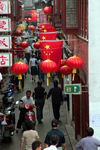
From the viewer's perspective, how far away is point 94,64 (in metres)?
9.88

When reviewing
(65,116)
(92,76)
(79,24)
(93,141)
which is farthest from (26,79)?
(93,141)

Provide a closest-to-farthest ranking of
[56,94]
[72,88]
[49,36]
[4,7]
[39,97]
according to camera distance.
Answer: [72,88]
[4,7]
[56,94]
[39,97]
[49,36]

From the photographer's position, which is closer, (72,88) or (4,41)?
(72,88)

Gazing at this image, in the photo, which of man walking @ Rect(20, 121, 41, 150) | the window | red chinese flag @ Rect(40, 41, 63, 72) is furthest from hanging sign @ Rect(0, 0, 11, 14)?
man walking @ Rect(20, 121, 41, 150)

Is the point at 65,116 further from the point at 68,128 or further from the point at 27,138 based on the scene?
the point at 27,138

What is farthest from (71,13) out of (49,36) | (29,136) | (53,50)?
(29,136)

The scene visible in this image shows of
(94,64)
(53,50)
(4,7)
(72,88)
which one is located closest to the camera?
(94,64)

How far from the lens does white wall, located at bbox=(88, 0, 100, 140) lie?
Answer: 9750 mm

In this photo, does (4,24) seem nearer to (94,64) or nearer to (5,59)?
(5,59)

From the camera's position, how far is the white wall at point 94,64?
975 cm

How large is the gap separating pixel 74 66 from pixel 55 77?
51.8 feet

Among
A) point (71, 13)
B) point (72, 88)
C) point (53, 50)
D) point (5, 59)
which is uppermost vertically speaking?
point (71, 13)

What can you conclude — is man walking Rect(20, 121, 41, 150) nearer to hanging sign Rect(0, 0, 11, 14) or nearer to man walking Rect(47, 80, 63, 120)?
hanging sign Rect(0, 0, 11, 14)

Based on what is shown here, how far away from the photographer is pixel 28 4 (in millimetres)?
69688
